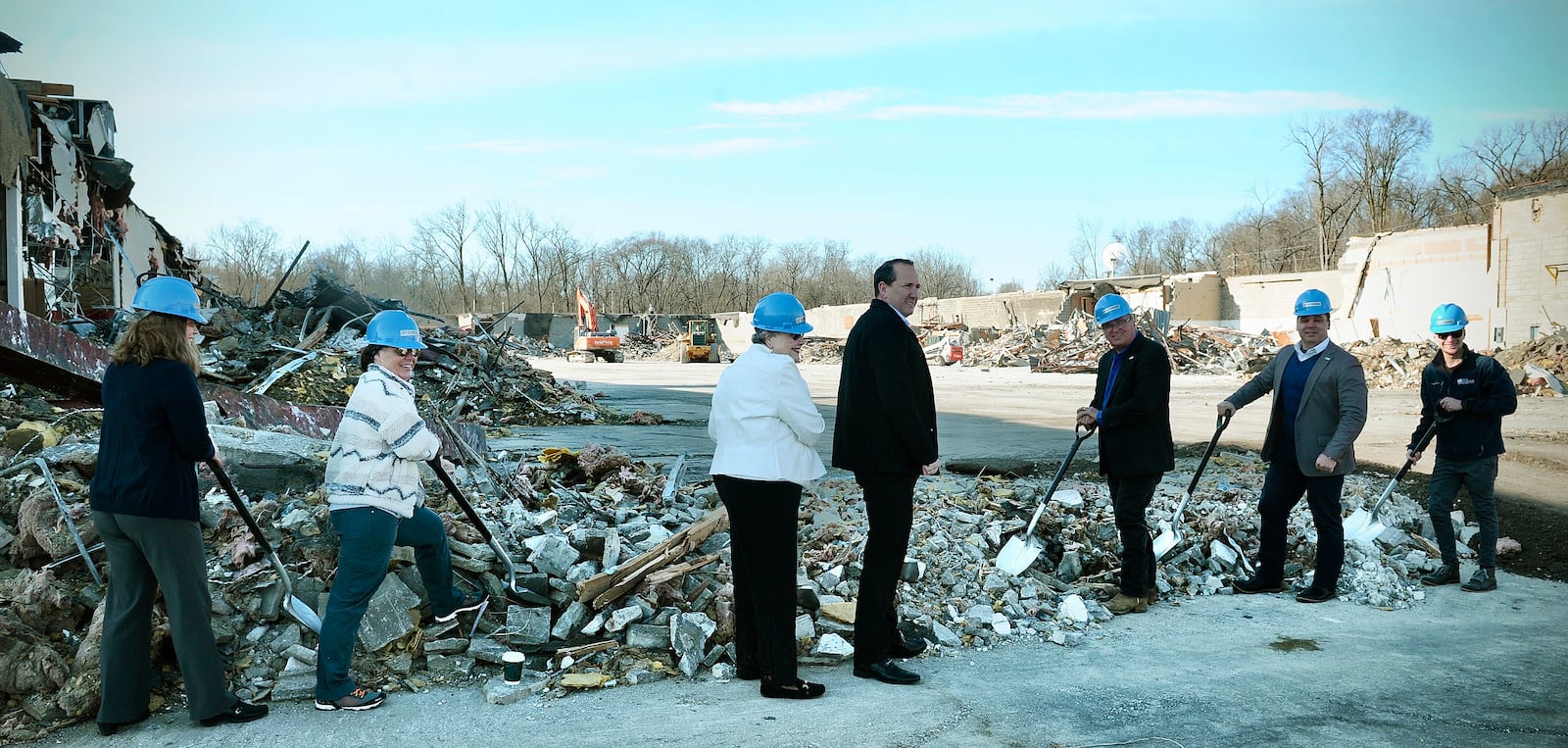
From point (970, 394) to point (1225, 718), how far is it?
17.8 m

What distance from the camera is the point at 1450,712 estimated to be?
3.69 metres

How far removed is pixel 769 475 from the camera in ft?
12.5

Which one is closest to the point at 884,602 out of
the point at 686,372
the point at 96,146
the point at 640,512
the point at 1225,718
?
the point at 1225,718

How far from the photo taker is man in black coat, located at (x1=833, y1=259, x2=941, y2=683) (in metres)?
4.02

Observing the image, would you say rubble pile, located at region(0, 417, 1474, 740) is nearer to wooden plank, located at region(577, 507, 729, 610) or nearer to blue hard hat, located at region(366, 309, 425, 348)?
wooden plank, located at region(577, 507, 729, 610)

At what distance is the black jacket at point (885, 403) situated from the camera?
157 inches

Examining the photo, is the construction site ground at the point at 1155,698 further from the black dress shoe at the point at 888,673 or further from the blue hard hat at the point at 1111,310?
the blue hard hat at the point at 1111,310

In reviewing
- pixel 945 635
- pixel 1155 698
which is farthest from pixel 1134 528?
pixel 1155 698

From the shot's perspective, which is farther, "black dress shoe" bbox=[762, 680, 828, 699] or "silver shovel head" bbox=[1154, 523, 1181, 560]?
"silver shovel head" bbox=[1154, 523, 1181, 560]

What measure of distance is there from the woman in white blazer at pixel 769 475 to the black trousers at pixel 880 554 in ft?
1.04

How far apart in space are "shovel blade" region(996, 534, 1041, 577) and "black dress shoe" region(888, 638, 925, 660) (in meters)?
1.21

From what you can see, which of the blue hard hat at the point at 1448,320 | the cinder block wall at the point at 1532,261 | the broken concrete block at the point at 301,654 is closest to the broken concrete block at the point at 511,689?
the broken concrete block at the point at 301,654

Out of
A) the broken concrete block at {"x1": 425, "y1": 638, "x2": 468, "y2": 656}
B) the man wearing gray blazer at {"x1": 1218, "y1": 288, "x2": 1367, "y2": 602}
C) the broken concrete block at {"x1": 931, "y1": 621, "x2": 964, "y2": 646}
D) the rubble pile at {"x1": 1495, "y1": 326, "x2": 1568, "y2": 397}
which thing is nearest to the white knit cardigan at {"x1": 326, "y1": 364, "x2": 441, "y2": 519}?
the broken concrete block at {"x1": 425, "y1": 638, "x2": 468, "y2": 656}

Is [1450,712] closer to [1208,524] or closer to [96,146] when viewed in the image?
[1208,524]
